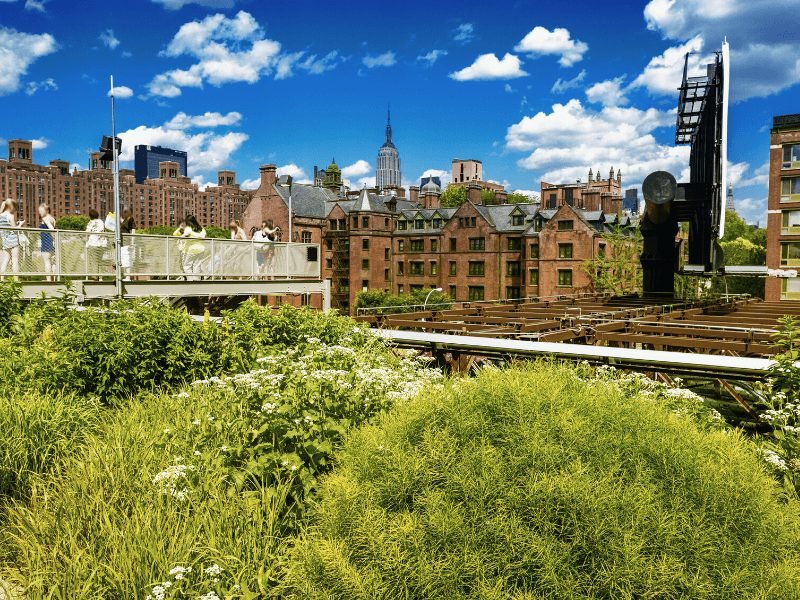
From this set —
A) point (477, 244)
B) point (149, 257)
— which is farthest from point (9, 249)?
point (477, 244)

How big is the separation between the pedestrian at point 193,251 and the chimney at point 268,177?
53.9 m

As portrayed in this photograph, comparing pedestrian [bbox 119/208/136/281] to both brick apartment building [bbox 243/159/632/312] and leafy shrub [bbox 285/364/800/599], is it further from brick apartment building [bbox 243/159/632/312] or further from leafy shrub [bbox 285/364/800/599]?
brick apartment building [bbox 243/159/632/312]

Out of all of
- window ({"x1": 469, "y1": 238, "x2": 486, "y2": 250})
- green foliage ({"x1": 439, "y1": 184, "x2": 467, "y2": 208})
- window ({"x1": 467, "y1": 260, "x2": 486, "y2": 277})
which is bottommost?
window ({"x1": 467, "y1": 260, "x2": 486, "y2": 277})

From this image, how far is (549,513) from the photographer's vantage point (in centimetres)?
363

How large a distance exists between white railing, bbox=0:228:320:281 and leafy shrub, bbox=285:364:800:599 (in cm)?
1428

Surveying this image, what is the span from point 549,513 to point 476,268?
67.2 m

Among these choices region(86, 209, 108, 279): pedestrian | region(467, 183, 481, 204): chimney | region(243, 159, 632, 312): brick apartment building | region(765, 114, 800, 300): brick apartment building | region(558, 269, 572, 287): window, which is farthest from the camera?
region(467, 183, 481, 204): chimney

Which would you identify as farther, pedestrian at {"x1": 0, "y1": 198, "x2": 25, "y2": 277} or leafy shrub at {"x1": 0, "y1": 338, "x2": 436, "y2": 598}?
pedestrian at {"x1": 0, "y1": 198, "x2": 25, "y2": 277}

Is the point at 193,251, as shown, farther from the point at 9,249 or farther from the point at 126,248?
the point at 9,249

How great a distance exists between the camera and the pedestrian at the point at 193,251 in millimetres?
18750

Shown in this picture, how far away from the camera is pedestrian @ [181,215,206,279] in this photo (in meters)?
18.8

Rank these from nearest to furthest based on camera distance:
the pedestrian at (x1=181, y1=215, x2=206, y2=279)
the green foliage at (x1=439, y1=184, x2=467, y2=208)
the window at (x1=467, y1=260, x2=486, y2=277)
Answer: the pedestrian at (x1=181, y1=215, x2=206, y2=279) < the window at (x1=467, y1=260, x2=486, y2=277) < the green foliage at (x1=439, y1=184, x2=467, y2=208)

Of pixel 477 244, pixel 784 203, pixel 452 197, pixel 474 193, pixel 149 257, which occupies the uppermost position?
pixel 452 197

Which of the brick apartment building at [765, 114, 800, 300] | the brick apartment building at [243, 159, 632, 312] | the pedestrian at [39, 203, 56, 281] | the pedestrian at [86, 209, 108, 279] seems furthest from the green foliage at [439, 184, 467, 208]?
the pedestrian at [39, 203, 56, 281]
